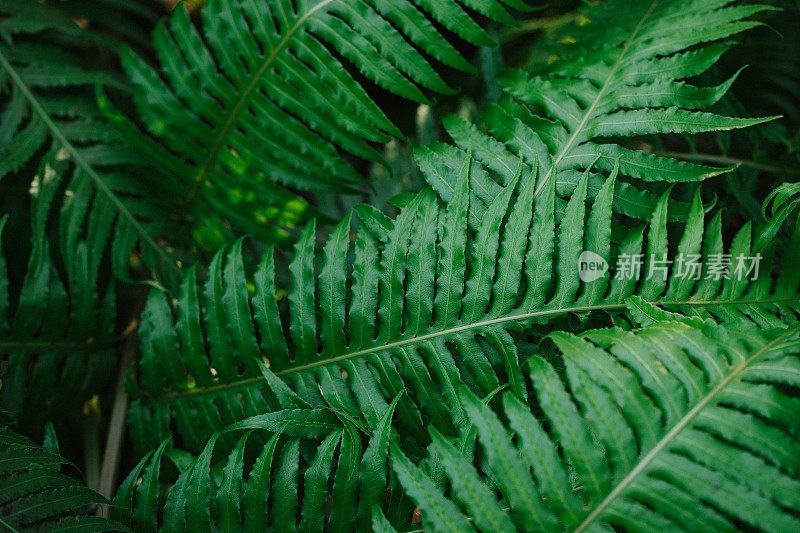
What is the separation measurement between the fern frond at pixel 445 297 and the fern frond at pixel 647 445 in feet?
0.53

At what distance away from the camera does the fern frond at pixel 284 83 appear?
0.99 m

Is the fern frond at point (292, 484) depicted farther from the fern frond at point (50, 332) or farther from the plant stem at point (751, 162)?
the plant stem at point (751, 162)

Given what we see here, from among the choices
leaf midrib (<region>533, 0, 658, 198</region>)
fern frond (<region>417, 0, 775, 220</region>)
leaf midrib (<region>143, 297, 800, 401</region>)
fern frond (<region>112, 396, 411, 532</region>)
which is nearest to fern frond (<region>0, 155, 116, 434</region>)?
fern frond (<region>112, 396, 411, 532</region>)

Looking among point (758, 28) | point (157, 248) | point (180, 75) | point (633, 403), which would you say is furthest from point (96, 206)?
point (758, 28)

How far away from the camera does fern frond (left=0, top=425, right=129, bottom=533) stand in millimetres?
668

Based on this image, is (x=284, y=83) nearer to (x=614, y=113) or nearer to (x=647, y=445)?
(x=614, y=113)

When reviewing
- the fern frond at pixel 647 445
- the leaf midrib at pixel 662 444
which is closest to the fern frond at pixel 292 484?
the fern frond at pixel 647 445

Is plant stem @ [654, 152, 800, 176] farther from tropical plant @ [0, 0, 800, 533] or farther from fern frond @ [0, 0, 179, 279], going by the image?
fern frond @ [0, 0, 179, 279]

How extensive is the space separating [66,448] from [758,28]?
193 centimetres

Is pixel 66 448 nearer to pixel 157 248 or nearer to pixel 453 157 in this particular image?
pixel 157 248

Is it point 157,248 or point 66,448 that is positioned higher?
point 157,248

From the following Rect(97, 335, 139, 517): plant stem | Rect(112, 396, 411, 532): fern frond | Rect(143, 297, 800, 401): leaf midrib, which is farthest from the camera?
Rect(97, 335, 139, 517): plant stem

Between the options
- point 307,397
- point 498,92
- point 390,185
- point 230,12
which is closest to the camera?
point 307,397

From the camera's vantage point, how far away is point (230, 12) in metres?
1.06
